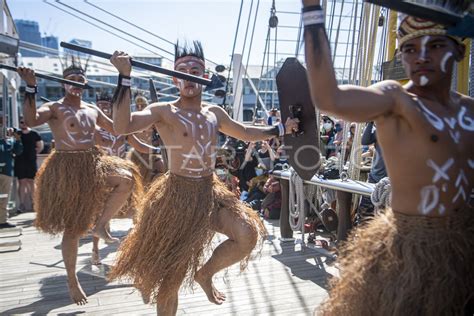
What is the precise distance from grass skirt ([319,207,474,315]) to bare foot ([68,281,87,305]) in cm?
257

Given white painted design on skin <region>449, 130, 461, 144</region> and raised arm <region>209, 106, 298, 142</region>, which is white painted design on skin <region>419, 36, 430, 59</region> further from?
raised arm <region>209, 106, 298, 142</region>

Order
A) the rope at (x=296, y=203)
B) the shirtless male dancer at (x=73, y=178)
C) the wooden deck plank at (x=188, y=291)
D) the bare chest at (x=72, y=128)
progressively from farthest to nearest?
1. the rope at (x=296, y=203)
2. the bare chest at (x=72, y=128)
3. the shirtless male dancer at (x=73, y=178)
4. the wooden deck plank at (x=188, y=291)

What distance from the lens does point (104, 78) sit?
17.1 meters

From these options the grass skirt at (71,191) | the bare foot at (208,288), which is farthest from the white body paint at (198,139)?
the grass skirt at (71,191)

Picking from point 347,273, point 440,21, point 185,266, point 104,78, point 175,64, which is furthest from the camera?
point 104,78

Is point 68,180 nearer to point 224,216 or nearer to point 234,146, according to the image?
point 224,216

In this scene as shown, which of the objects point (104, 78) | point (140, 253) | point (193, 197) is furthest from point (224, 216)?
point (104, 78)

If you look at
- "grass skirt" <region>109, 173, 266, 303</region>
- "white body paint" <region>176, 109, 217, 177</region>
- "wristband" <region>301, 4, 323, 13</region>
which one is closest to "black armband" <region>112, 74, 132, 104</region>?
"white body paint" <region>176, 109, 217, 177</region>

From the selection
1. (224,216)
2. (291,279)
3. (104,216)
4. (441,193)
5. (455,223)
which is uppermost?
(441,193)

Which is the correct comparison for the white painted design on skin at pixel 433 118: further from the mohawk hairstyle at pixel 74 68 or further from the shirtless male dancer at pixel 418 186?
the mohawk hairstyle at pixel 74 68

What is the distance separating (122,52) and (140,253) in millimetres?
1263

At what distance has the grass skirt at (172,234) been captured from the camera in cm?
271

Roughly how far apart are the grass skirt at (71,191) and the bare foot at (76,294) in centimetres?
44

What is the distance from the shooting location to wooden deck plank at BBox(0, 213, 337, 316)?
11.5ft
